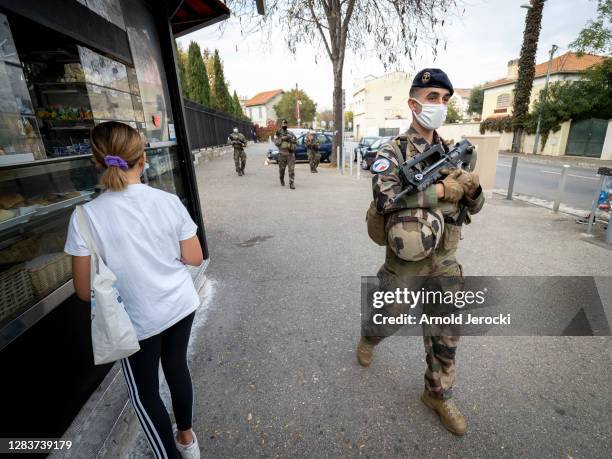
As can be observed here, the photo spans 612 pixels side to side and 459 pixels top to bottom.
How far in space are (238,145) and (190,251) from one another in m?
10.5

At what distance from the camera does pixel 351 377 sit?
7.75ft

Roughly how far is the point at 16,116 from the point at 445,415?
3190mm

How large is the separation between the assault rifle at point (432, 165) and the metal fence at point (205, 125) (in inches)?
475

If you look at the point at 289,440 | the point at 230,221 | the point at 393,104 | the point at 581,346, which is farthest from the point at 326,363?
the point at 393,104

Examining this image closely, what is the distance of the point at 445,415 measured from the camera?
76.7 inches

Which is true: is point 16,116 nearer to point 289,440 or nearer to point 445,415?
point 289,440

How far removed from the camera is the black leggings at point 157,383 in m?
1.44

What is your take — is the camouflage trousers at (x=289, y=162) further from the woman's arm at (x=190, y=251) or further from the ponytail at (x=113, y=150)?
the ponytail at (x=113, y=150)

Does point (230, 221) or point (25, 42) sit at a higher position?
point (25, 42)

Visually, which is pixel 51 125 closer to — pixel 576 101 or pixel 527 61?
pixel 576 101

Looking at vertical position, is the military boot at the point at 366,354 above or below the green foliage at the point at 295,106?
below


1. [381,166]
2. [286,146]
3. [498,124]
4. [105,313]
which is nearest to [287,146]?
[286,146]

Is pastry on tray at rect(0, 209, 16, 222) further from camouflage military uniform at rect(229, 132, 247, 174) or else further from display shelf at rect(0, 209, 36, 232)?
camouflage military uniform at rect(229, 132, 247, 174)

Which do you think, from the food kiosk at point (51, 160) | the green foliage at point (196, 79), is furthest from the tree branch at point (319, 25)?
the green foliage at point (196, 79)
